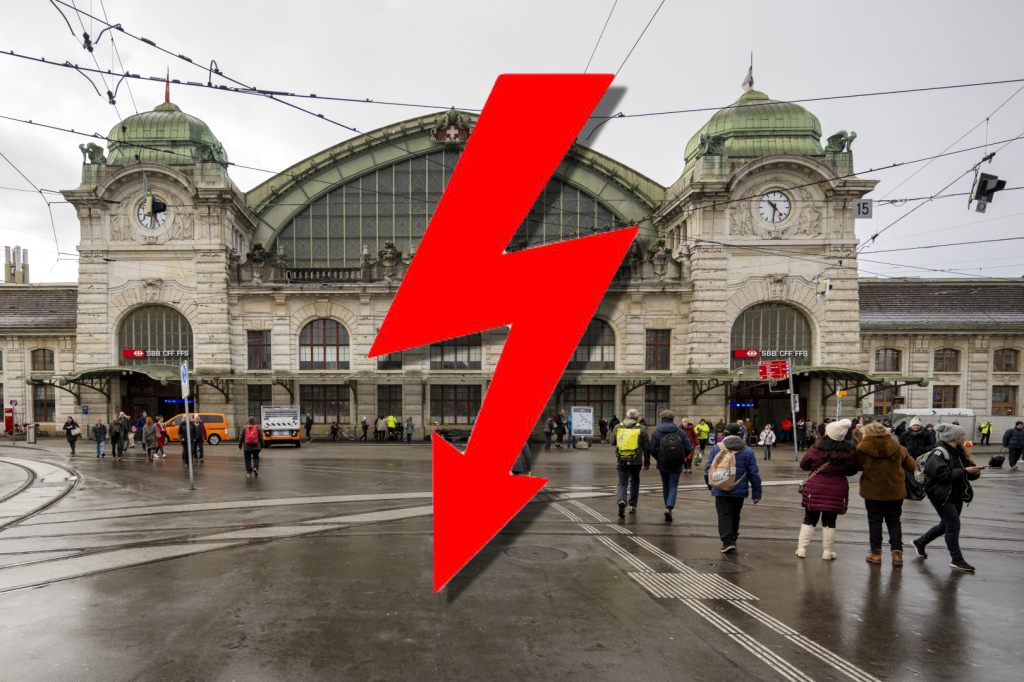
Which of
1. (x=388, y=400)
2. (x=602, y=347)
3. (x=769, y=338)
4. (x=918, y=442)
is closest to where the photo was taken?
(x=918, y=442)

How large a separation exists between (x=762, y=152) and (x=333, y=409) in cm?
2709

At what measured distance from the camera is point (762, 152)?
32562 mm

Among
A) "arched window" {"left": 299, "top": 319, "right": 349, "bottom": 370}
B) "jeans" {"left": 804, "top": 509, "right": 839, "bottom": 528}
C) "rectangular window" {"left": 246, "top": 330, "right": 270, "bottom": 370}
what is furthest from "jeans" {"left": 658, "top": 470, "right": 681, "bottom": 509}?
"rectangular window" {"left": 246, "top": 330, "right": 270, "bottom": 370}

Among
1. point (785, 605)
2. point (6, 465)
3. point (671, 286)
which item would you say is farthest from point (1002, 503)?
point (6, 465)

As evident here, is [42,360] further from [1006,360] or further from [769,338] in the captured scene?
[1006,360]

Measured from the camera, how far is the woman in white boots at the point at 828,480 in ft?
26.2

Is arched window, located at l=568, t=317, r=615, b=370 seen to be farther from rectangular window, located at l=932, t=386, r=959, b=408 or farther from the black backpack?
the black backpack

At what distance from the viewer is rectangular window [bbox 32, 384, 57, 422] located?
116 ft

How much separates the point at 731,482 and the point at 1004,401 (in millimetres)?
37249

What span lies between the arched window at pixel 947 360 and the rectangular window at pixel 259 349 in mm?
38110

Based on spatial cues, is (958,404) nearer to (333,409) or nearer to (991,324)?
(991,324)

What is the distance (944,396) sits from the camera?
35.5 m

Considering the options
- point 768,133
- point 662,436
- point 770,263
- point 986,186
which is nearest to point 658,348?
point 770,263

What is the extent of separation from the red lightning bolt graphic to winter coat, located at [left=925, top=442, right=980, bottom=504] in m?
Result: 5.62
